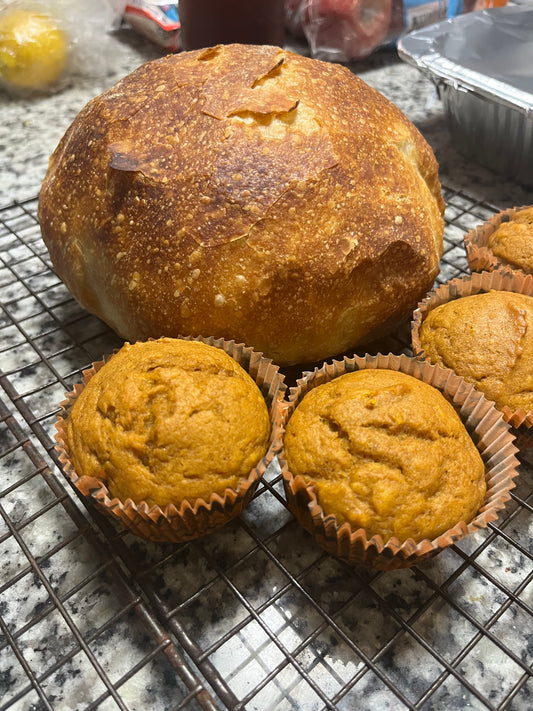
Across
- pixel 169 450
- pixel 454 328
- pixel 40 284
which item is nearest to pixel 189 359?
pixel 169 450

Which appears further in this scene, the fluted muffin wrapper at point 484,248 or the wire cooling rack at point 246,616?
the fluted muffin wrapper at point 484,248

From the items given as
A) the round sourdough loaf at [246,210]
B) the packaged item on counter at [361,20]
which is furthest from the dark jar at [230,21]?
the round sourdough loaf at [246,210]

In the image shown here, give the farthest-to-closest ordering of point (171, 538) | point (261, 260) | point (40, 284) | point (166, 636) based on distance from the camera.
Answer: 1. point (40, 284)
2. point (261, 260)
3. point (171, 538)
4. point (166, 636)

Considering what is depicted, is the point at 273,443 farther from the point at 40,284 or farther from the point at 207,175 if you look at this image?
the point at 40,284

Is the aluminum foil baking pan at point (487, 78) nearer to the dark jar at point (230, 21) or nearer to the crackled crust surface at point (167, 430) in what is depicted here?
the dark jar at point (230, 21)

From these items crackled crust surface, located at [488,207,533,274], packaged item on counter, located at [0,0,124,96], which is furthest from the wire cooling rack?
packaged item on counter, located at [0,0,124,96]


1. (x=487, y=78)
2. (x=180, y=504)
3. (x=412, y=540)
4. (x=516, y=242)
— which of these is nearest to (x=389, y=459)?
(x=412, y=540)

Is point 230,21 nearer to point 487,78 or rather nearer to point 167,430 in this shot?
point 487,78

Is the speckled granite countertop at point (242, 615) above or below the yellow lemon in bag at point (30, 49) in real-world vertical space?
below
